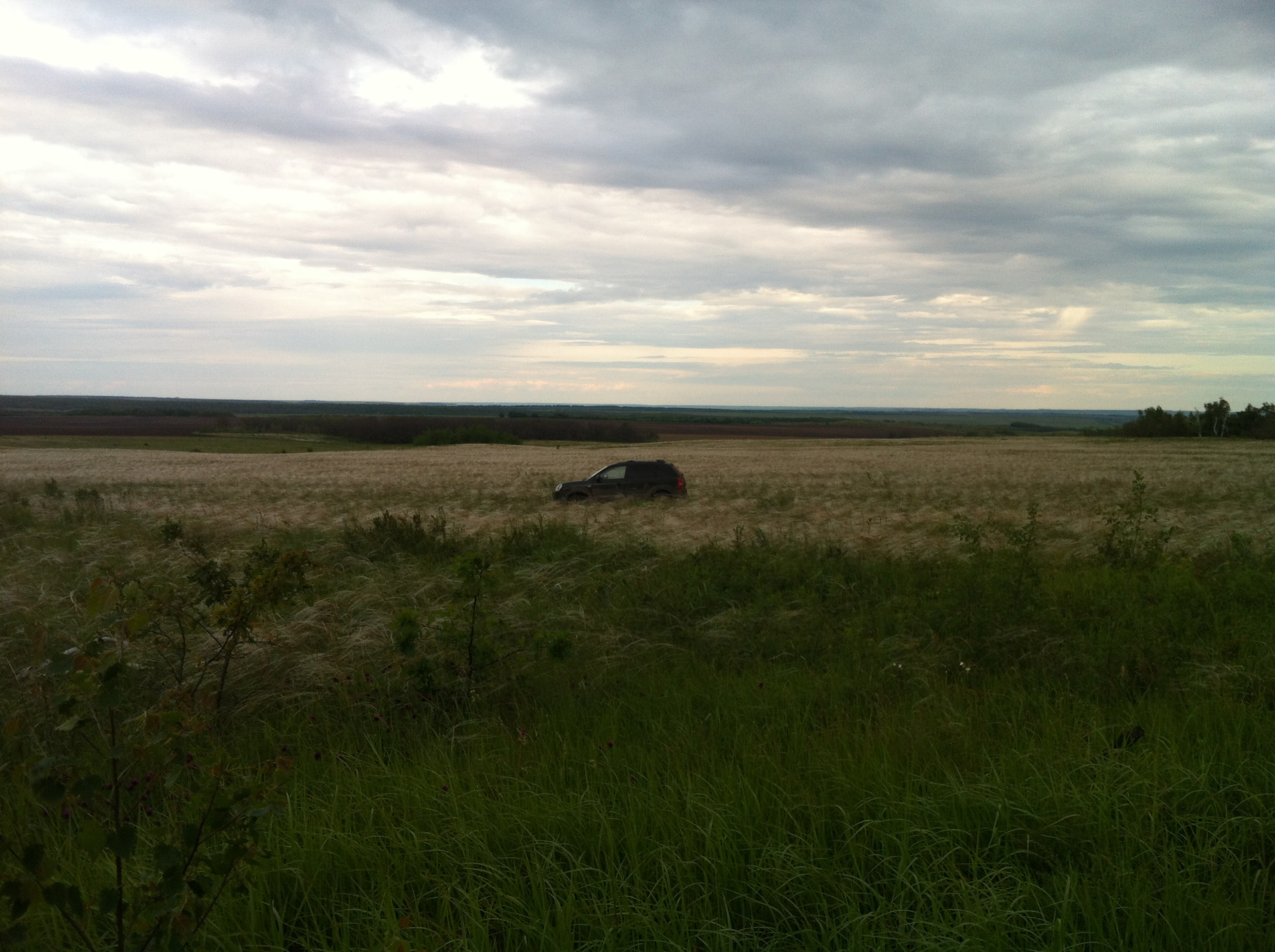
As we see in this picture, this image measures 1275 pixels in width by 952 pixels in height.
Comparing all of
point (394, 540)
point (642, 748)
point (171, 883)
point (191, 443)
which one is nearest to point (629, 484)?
point (394, 540)

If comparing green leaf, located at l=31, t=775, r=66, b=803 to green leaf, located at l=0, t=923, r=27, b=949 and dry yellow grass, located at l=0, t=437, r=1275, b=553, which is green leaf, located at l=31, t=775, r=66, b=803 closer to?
green leaf, located at l=0, t=923, r=27, b=949

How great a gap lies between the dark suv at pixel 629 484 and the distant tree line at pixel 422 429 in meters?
66.9

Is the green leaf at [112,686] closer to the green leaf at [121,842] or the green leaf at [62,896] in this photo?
the green leaf at [121,842]

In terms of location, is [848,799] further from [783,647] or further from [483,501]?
[483,501]

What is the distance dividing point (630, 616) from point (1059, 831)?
5.24 metres

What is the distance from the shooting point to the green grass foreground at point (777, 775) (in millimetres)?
3404

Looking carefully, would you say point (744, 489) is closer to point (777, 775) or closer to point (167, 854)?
point (777, 775)

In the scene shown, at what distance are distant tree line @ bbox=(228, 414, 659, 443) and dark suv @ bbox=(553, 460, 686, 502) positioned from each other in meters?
66.9

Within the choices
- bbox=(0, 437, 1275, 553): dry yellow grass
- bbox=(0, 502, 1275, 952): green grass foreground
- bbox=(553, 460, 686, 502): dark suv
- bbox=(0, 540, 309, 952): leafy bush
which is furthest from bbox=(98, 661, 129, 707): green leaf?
bbox=(553, 460, 686, 502): dark suv

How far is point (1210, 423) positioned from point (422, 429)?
86117 mm

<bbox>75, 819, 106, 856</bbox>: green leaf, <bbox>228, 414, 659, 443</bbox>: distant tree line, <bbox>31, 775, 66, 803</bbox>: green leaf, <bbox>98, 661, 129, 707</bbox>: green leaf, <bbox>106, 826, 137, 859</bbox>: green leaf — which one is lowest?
<bbox>106, 826, 137, 859</bbox>: green leaf

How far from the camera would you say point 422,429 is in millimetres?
107125

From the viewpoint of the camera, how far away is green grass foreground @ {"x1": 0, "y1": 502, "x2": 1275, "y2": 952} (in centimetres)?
340

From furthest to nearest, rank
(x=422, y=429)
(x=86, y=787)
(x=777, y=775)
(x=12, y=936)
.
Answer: (x=422, y=429) → (x=777, y=775) → (x=86, y=787) → (x=12, y=936)
